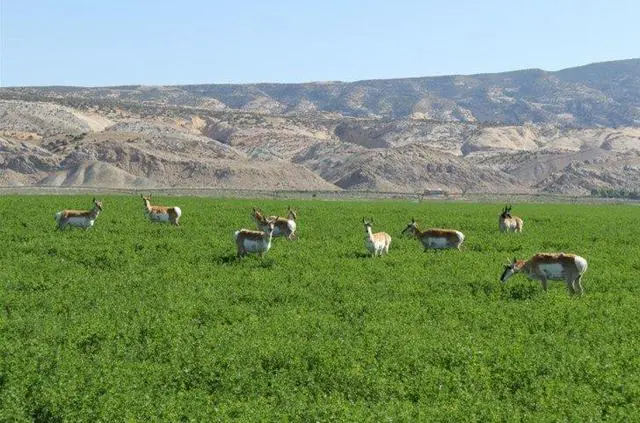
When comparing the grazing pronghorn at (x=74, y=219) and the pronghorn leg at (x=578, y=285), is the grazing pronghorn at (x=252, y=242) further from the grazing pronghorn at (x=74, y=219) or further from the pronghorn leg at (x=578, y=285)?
the pronghorn leg at (x=578, y=285)

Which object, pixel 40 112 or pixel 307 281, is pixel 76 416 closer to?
pixel 307 281

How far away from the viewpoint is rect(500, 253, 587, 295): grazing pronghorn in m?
20.6

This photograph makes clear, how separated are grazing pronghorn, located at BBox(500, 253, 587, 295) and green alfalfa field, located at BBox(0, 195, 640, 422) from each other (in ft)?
1.65

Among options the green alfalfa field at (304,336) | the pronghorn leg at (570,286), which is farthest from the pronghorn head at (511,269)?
the pronghorn leg at (570,286)

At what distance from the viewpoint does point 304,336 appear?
1528 cm

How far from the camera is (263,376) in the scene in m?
12.8

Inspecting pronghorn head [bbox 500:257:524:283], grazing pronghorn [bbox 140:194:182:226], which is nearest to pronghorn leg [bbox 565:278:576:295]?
pronghorn head [bbox 500:257:524:283]

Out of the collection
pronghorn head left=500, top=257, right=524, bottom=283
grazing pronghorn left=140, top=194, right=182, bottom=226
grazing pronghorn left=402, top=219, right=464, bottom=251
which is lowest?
grazing pronghorn left=140, top=194, right=182, bottom=226

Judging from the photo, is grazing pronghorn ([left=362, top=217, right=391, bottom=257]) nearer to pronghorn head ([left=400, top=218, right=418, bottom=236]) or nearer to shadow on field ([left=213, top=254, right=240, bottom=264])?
pronghorn head ([left=400, top=218, right=418, bottom=236])

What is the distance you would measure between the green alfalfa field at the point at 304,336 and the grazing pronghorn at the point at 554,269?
19.8 inches

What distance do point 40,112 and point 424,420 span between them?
154 meters

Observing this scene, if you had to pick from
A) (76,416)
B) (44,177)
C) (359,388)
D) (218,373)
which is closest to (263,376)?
(218,373)

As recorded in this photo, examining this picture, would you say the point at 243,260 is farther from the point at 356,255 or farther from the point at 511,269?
the point at 511,269

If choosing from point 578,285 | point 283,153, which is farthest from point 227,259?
point 283,153
